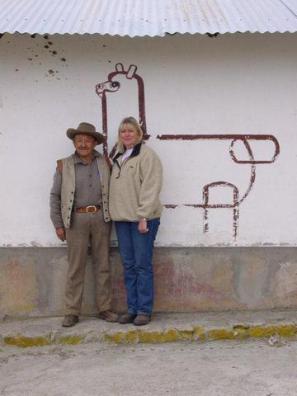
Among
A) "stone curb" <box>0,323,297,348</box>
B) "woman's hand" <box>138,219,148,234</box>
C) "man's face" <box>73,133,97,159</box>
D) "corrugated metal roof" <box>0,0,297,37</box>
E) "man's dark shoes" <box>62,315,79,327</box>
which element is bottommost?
"stone curb" <box>0,323,297,348</box>

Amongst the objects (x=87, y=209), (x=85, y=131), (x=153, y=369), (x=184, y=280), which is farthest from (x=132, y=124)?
(x=153, y=369)

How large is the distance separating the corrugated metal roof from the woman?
0.73 m

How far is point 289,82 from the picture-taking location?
193 inches

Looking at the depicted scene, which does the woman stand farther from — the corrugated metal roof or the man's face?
the corrugated metal roof

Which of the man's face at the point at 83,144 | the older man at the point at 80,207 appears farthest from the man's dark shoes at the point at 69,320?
the man's face at the point at 83,144

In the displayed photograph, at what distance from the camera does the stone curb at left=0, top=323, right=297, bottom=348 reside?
4.69 m

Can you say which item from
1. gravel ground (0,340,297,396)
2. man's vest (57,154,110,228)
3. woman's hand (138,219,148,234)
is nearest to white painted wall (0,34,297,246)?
man's vest (57,154,110,228)

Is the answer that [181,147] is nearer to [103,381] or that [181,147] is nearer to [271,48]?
[271,48]

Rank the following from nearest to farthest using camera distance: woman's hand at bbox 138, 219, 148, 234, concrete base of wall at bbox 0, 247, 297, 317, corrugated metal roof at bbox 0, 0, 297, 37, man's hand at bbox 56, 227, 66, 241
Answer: corrugated metal roof at bbox 0, 0, 297, 37 → woman's hand at bbox 138, 219, 148, 234 → man's hand at bbox 56, 227, 66, 241 → concrete base of wall at bbox 0, 247, 297, 317

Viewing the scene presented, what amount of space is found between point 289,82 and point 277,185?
2.78ft

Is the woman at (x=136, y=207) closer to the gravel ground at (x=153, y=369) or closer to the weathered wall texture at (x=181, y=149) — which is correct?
the weathered wall texture at (x=181, y=149)

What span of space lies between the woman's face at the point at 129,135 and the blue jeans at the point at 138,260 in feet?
2.07

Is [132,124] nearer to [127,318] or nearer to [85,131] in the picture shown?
[85,131]

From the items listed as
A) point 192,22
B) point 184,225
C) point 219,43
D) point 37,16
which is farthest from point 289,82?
point 37,16
